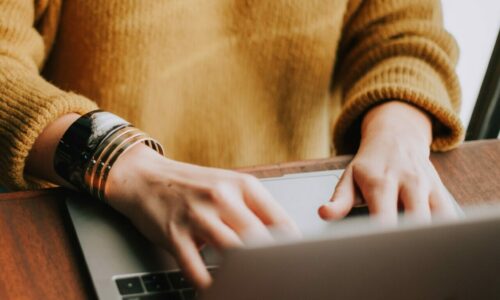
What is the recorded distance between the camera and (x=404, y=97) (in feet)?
2.35

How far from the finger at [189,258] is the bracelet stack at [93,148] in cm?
10

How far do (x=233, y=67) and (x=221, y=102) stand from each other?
2.1 inches

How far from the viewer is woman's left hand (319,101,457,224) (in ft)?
1.82

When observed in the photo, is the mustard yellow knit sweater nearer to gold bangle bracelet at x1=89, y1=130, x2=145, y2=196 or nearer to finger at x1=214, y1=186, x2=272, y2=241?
gold bangle bracelet at x1=89, y1=130, x2=145, y2=196

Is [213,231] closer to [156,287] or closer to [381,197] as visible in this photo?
[156,287]

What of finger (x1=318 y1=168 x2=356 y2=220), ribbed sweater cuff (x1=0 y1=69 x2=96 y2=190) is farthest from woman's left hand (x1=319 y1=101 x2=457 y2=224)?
ribbed sweater cuff (x1=0 y1=69 x2=96 y2=190)

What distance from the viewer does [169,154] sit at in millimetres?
877

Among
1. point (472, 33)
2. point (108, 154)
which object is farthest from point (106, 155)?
point (472, 33)

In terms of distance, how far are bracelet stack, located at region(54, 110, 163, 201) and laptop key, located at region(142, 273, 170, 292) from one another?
10cm

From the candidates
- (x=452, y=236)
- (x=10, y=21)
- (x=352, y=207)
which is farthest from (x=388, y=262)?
(x=10, y=21)

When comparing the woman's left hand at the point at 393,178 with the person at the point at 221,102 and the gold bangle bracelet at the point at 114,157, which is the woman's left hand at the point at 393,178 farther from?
the gold bangle bracelet at the point at 114,157

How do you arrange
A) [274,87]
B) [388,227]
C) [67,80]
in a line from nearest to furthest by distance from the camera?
[388,227], [67,80], [274,87]

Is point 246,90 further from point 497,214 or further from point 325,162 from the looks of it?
point 497,214

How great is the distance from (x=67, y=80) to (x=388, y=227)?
58 cm
